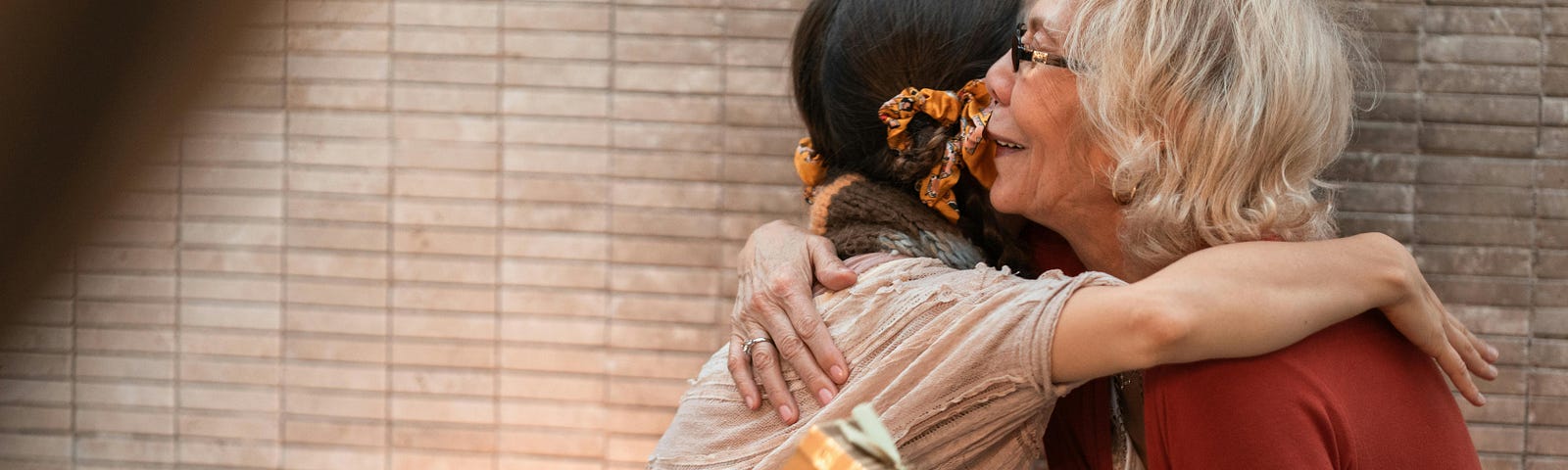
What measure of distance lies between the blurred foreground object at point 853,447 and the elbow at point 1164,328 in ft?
1.64

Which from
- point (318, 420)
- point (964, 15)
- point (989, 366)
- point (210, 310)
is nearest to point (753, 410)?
point (989, 366)

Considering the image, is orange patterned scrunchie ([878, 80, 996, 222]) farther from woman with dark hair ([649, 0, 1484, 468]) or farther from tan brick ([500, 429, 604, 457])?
tan brick ([500, 429, 604, 457])

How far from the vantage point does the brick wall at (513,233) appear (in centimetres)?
198

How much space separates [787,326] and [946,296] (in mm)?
209

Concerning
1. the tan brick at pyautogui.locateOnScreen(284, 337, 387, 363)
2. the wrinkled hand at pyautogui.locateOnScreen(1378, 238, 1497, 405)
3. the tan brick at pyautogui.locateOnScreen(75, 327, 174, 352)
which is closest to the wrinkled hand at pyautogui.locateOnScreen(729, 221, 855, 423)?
the wrinkled hand at pyautogui.locateOnScreen(1378, 238, 1497, 405)

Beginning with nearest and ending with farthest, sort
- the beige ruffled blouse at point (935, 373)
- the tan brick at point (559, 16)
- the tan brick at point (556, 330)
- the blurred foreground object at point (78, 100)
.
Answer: the blurred foreground object at point (78, 100)
the beige ruffled blouse at point (935, 373)
the tan brick at point (559, 16)
the tan brick at point (556, 330)

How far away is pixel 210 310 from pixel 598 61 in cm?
98

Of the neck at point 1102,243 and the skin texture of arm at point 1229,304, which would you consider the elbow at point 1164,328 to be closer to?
the skin texture of arm at point 1229,304

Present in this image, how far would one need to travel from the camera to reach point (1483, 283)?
2010 mm

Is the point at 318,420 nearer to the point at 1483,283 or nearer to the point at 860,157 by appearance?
the point at 860,157

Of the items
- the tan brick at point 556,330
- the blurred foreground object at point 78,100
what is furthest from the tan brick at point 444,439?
the blurred foreground object at point 78,100

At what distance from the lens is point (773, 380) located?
1304 mm

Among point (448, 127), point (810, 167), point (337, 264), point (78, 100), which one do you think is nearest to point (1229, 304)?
point (810, 167)

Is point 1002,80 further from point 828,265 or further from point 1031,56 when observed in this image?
point 828,265
